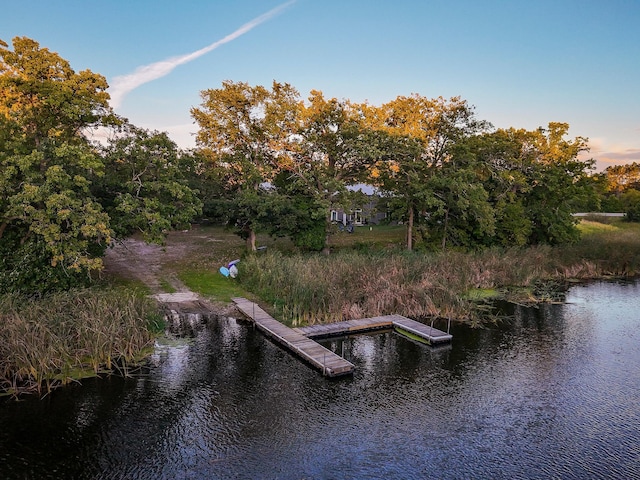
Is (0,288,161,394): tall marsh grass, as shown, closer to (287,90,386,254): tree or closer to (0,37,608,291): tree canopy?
(0,37,608,291): tree canopy

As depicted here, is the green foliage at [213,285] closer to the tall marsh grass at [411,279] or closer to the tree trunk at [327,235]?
the tall marsh grass at [411,279]

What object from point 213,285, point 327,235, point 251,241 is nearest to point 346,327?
point 213,285

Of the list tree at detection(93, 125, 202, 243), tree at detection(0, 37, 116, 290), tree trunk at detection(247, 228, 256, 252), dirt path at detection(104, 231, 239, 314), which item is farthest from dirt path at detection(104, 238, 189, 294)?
tree trunk at detection(247, 228, 256, 252)

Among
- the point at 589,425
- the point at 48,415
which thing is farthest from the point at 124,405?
the point at 589,425

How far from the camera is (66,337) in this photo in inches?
510

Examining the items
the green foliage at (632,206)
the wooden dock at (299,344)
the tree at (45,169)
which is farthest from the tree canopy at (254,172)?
the green foliage at (632,206)

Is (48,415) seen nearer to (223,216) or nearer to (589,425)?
(589,425)

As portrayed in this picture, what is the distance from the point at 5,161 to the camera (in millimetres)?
14828

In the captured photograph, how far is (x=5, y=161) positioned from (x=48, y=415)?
9.09m

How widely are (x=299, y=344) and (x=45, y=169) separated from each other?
461 inches

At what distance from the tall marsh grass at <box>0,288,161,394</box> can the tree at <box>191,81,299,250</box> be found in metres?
11.2

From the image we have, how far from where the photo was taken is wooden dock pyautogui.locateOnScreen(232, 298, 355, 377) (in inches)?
511

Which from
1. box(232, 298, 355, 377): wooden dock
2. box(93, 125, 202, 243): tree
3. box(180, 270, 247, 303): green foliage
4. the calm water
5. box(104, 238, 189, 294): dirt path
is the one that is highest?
box(93, 125, 202, 243): tree

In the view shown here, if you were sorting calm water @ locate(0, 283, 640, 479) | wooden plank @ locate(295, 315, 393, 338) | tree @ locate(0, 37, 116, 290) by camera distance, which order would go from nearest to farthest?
calm water @ locate(0, 283, 640, 479) < tree @ locate(0, 37, 116, 290) < wooden plank @ locate(295, 315, 393, 338)
